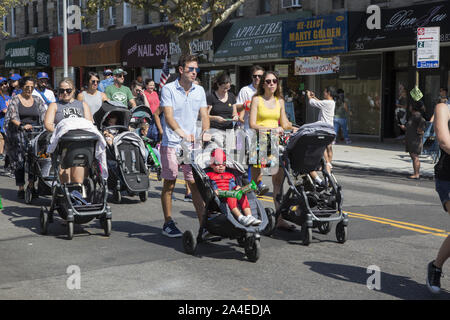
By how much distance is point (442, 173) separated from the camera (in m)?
5.30

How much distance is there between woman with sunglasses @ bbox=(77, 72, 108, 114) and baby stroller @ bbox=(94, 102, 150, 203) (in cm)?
31

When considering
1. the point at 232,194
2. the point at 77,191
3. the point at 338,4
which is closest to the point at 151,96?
the point at 77,191

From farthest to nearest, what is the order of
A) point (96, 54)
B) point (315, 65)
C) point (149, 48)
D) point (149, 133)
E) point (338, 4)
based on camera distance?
point (96, 54) → point (149, 48) → point (338, 4) → point (315, 65) → point (149, 133)

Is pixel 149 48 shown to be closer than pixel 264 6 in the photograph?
No

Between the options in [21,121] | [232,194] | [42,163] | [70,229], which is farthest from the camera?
[21,121]

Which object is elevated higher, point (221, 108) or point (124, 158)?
point (221, 108)

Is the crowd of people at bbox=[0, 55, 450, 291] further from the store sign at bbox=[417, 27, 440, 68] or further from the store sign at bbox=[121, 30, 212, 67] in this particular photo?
the store sign at bbox=[121, 30, 212, 67]

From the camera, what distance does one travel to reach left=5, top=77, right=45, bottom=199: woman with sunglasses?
10719 millimetres

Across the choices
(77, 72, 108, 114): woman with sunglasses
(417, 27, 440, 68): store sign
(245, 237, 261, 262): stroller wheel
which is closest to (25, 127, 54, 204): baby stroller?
(77, 72, 108, 114): woman with sunglasses

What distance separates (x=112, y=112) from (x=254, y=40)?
52.4ft

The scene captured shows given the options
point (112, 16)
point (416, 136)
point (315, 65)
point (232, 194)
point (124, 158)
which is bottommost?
point (232, 194)

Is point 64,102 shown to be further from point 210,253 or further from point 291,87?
point 291,87

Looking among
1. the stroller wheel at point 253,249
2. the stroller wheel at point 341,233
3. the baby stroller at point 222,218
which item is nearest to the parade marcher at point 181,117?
the baby stroller at point 222,218

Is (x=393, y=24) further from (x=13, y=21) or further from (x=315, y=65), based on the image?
(x=13, y=21)
